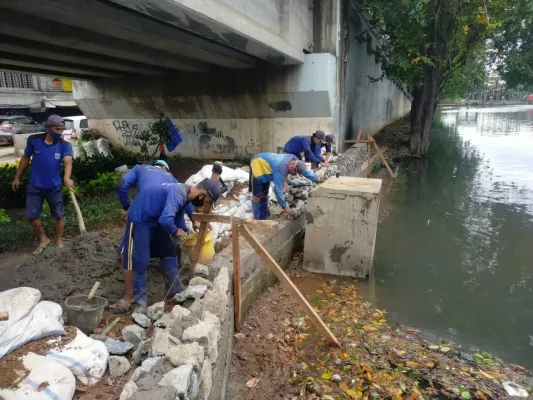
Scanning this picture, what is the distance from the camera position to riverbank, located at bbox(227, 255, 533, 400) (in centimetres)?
367

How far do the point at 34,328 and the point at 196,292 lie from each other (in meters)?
1.38

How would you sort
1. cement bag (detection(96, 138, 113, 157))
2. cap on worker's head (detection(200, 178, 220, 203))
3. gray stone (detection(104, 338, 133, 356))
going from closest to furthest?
gray stone (detection(104, 338, 133, 356))
cap on worker's head (detection(200, 178, 220, 203))
cement bag (detection(96, 138, 113, 157))

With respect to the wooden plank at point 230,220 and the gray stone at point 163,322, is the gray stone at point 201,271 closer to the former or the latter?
the wooden plank at point 230,220

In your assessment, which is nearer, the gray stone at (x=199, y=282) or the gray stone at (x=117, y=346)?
the gray stone at (x=117, y=346)

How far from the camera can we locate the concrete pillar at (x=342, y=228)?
19.2 ft

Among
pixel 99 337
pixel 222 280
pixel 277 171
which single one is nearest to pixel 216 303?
pixel 222 280

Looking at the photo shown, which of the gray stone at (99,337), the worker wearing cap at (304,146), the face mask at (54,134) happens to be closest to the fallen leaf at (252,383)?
the gray stone at (99,337)

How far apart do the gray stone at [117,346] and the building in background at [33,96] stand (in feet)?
86.2

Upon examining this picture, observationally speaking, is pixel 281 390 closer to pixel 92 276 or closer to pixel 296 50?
pixel 92 276

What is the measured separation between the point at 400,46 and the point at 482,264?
9937 mm

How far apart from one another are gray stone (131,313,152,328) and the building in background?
2589cm

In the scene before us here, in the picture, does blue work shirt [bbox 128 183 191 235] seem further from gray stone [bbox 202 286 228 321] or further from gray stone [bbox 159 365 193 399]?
gray stone [bbox 159 365 193 399]

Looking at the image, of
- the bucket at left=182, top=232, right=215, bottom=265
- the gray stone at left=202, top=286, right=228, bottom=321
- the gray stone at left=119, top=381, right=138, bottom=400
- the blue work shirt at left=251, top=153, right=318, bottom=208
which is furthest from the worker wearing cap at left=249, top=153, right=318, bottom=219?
the gray stone at left=119, top=381, right=138, bottom=400

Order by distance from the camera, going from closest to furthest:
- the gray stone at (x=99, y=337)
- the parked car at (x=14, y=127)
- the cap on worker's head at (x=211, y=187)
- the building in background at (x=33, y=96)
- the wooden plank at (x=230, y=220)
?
the gray stone at (x=99, y=337) → the cap on worker's head at (x=211, y=187) → the wooden plank at (x=230, y=220) → the parked car at (x=14, y=127) → the building in background at (x=33, y=96)
